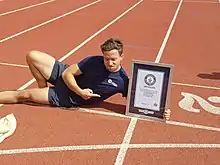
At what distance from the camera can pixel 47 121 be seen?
4270 mm

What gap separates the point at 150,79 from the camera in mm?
4293

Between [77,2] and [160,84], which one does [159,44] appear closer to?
[160,84]

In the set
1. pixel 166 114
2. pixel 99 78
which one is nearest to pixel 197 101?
pixel 166 114

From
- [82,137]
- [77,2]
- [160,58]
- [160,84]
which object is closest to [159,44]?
[160,58]

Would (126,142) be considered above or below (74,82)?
below

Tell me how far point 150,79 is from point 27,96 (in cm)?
151

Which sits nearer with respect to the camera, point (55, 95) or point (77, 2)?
point (55, 95)

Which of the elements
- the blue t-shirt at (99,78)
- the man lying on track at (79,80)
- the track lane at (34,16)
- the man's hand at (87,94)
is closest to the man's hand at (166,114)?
the man lying on track at (79,80)

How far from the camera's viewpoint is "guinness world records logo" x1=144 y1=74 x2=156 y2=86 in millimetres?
4281

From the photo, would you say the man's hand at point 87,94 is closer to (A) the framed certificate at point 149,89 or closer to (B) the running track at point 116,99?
(B) the running track at point 116,99

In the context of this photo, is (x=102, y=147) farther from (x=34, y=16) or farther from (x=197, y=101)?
(x=34, y=16)

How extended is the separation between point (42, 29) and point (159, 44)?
3.12 m

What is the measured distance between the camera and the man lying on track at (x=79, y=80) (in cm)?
424

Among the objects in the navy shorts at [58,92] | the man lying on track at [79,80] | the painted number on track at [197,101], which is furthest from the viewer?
the painted number on track at [197,101]
